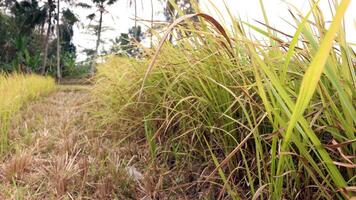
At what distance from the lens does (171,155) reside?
1369 millimetres

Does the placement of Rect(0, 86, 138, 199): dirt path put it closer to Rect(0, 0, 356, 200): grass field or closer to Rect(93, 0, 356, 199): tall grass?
Rect(0, 0, 356, 200): grass field

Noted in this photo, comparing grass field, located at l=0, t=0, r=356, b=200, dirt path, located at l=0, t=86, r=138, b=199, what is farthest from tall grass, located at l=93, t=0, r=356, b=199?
dirt path, located at l=0, t=86, r=138, b=199

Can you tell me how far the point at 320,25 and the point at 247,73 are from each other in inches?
12.0

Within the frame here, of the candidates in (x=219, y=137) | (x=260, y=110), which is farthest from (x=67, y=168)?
(x=260, y=110)

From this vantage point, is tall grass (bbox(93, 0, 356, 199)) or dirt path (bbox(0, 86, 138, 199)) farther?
dirt path (bbox(0, 86, 138, 199))

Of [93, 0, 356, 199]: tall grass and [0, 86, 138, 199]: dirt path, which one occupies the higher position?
[93, 0, 356, 199]: tall grass

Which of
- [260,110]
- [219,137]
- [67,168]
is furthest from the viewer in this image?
[67,168]

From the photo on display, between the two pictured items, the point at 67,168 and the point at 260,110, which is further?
the point at 67,168

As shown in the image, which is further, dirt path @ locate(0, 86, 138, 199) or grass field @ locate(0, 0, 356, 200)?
dirt path @ locate(0, 86, 138, 199)

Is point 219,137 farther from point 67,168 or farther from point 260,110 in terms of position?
point 67,168

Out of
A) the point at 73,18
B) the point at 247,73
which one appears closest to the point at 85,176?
the point at 247,73

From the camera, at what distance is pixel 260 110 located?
3.11 feet

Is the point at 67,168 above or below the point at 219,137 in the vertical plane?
below

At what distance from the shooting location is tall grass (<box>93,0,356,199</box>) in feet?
2.05
